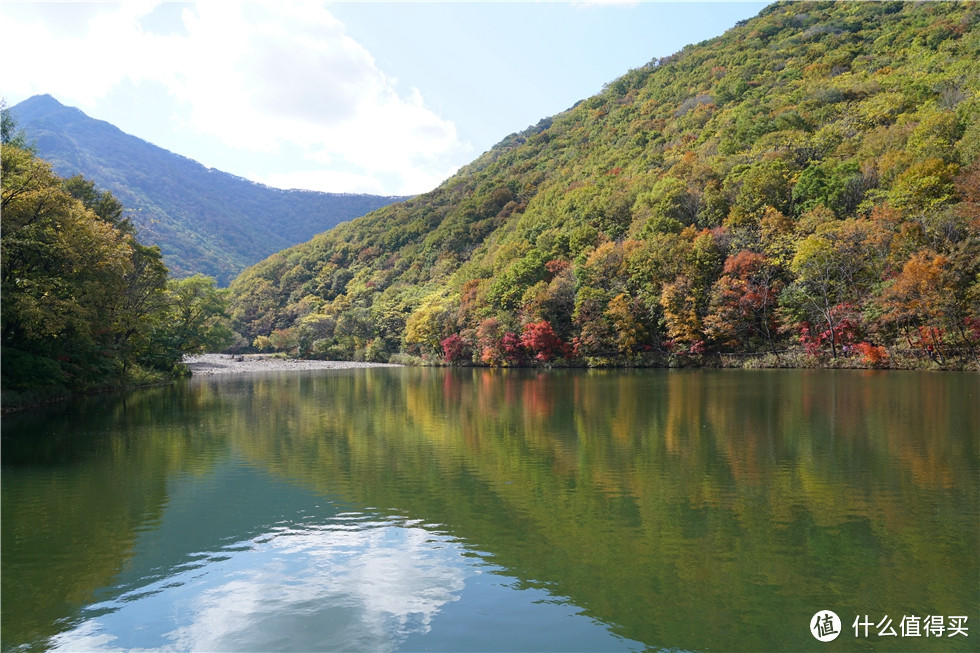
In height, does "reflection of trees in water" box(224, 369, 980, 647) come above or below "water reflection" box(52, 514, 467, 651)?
above

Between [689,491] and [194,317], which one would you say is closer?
[689,491]

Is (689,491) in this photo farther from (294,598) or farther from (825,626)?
(294,598)

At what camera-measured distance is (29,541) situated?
361 inches

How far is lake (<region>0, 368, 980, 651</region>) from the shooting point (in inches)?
249

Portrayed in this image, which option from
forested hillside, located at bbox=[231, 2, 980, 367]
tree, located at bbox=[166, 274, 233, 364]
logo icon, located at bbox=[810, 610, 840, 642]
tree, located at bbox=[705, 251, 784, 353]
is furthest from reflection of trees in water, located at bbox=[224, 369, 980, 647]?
tree, located at bbox=[166, 274, 233, 364]

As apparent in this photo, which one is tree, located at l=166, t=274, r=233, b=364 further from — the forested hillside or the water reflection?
the water reflection

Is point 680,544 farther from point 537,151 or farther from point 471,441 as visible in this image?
point 537,151

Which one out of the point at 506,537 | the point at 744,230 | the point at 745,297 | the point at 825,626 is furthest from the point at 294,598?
the point at 744,230

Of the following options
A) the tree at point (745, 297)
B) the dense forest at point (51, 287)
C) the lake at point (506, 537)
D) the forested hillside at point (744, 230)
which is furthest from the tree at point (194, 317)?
the tree at point (745, 297)

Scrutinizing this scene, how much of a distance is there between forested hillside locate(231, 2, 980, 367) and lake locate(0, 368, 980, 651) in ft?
80.0

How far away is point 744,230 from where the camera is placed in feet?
163

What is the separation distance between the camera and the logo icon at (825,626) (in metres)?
5.95

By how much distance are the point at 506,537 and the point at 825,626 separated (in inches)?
167

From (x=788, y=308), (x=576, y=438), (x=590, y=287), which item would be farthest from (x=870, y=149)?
(x=576, y=438)
